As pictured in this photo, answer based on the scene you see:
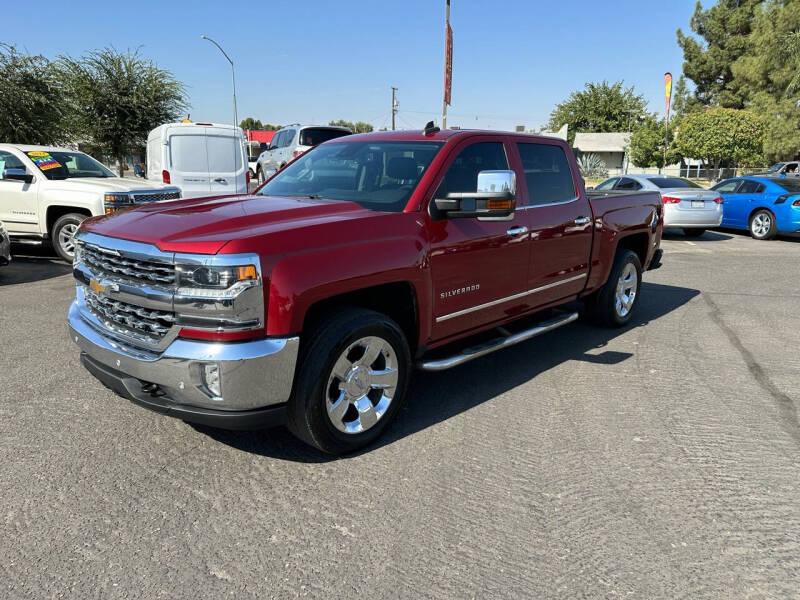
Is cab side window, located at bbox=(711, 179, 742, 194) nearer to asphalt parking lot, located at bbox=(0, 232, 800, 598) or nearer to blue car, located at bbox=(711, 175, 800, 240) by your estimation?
blue car, located at bbox=(711, 175, 800, 240)

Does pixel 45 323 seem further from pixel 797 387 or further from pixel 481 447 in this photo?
pixel 797 387

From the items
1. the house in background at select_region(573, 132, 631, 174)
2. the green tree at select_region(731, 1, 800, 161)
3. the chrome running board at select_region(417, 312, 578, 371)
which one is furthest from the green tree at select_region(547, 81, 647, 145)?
the chrome running board at select_region(417, 312, 578, 371)

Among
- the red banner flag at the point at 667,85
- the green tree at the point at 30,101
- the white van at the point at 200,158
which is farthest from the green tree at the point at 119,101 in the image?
the red banner flag at the point at 667,85

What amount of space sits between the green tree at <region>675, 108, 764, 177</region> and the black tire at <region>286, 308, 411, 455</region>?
49.9 metres

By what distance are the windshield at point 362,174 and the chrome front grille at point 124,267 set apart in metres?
1.32

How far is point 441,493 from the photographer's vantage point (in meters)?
3.04

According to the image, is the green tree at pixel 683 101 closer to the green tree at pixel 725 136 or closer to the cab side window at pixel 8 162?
the green tree at pixel 725 136

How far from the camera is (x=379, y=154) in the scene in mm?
4273

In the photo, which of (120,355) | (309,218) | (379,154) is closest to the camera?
(120,355)

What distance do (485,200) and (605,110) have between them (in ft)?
251

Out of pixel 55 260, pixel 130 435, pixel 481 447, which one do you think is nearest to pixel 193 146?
pixel 55 260

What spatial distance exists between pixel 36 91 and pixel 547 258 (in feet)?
62.3

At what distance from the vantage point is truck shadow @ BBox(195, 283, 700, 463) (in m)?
3.54

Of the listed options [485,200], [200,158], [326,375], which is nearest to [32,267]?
[200,158]
